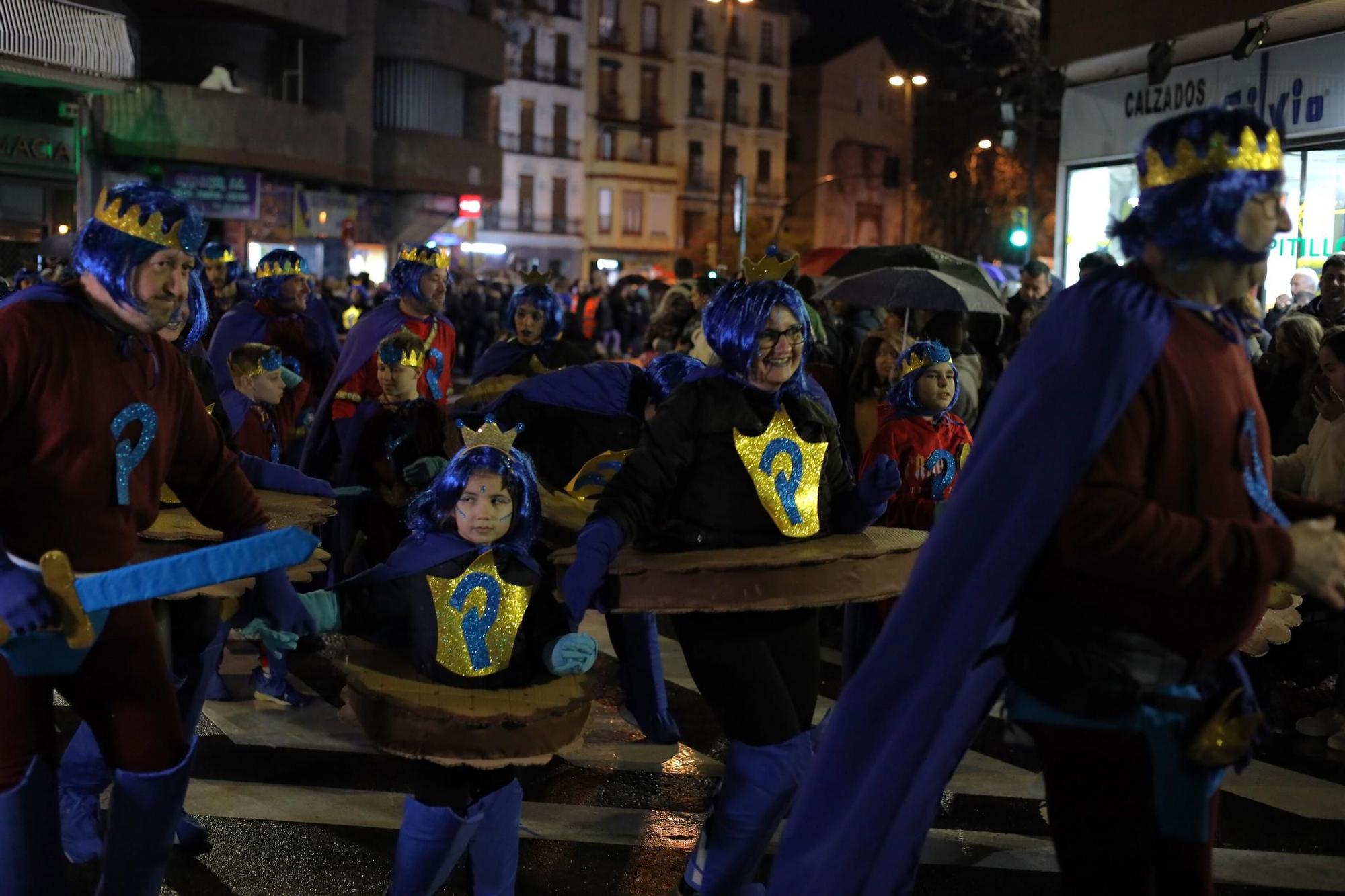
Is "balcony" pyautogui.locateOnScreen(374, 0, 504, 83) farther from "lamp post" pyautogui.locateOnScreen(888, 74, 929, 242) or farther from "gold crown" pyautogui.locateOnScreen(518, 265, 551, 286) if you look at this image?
"gold crown" pyautogui.locateOnScreen(518, 265, 551, 286)

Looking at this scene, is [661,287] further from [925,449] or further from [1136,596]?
[1136,596]

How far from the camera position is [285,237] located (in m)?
37.5

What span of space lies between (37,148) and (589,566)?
24.1m

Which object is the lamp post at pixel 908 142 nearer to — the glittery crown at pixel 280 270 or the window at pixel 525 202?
the window at pixel 525 202

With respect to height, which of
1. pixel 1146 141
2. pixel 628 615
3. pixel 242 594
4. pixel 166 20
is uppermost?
pixel 166 20

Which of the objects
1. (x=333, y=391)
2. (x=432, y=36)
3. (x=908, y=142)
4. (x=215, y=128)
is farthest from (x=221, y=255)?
(x=908, y=142)

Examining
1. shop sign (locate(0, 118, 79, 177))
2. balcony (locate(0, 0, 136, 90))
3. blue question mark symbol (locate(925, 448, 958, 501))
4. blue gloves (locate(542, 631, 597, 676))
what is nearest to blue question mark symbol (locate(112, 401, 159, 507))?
blue gloves (locate(542, 631, 597, 676))

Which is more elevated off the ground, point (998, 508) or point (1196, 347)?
point (1196, 347)

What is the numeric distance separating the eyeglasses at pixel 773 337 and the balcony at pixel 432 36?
38.2 metres

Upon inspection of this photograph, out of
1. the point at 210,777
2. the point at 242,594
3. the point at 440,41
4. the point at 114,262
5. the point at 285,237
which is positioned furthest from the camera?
the point at 440,41

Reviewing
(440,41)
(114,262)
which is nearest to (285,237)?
(440,41)

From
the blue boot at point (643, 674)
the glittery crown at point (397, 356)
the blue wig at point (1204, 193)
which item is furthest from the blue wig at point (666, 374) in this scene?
the blue wig at point (1204, 193)

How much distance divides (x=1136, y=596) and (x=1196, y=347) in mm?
493

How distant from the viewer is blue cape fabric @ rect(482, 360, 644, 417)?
7.40m
